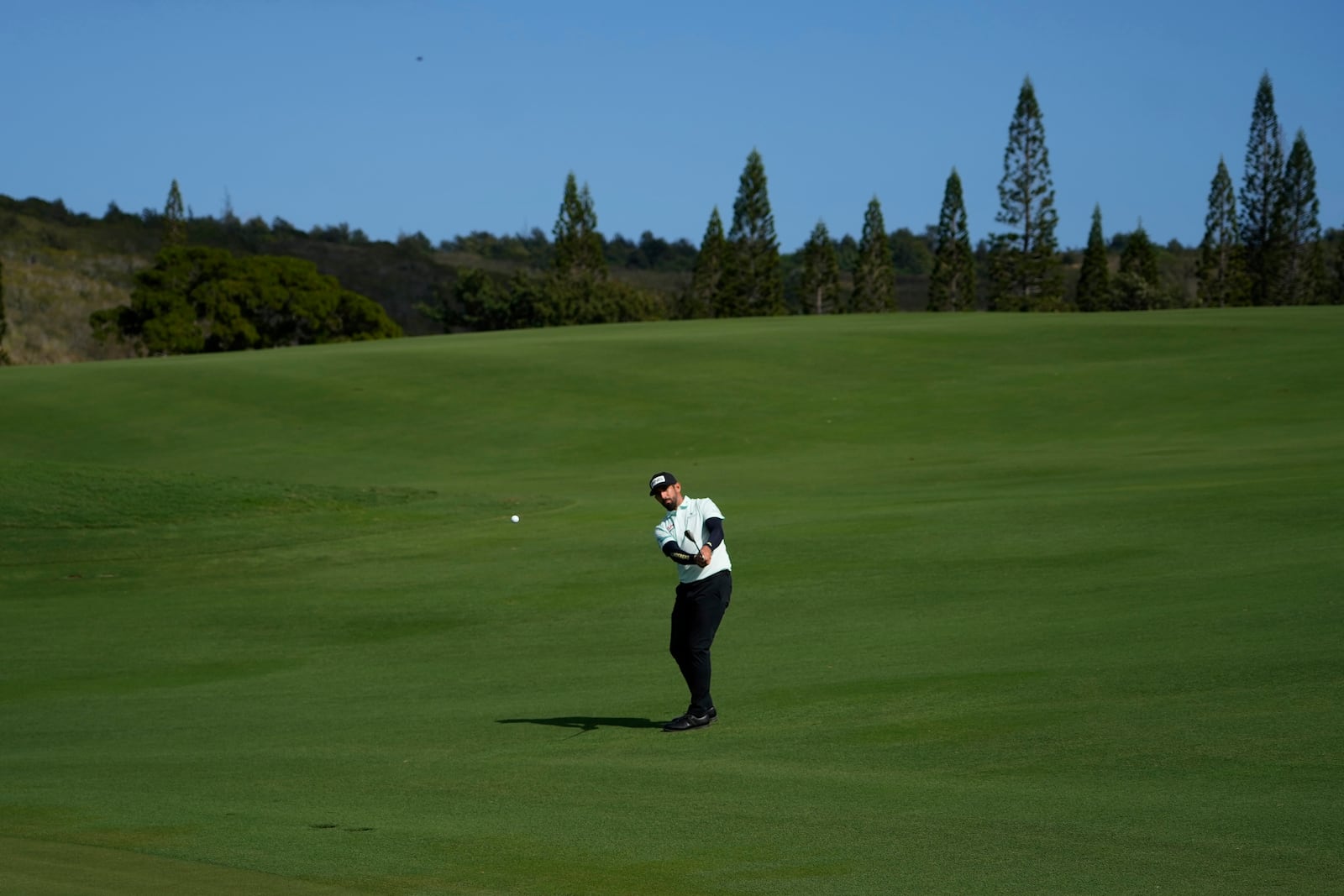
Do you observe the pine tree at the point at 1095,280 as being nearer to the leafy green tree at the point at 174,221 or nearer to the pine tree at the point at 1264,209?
the pine tree at the point at 1264,209

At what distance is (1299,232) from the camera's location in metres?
111

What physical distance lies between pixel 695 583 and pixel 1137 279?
11956 centimetres

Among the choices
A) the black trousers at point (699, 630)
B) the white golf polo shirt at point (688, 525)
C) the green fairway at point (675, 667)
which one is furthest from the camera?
the black trousers at point (699, 630)

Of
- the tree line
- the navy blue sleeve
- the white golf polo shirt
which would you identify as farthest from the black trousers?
the tree line

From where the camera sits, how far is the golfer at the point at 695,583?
1124cm

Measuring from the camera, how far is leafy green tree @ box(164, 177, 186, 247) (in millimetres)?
123688

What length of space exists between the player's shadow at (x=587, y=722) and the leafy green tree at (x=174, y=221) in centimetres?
11903

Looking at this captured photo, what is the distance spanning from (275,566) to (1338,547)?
14.2m

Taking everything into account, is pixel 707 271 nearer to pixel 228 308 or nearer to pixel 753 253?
pixel 753 253

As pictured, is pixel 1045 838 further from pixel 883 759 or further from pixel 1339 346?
pixel 1339 346

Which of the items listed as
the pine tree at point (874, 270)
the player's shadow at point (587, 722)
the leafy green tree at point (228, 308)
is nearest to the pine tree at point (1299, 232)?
the pine tree at point (874, 270)

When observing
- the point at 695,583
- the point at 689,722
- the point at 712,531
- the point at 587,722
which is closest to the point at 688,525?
the point at 712,531

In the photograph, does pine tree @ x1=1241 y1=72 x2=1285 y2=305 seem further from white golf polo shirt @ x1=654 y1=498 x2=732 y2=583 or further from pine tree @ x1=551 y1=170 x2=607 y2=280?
white golf polo shirt @ x1=654 y1=498 x2=732 y2=583

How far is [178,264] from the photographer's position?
88.9m
